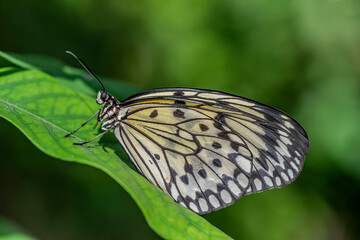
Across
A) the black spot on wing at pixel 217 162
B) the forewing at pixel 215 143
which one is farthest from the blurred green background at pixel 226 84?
the black spot on wing at pixel 217 162

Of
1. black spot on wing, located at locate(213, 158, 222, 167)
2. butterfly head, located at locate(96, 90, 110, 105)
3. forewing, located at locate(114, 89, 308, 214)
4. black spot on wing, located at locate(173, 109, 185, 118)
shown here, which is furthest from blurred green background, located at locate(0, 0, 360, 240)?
butterfly head, located at locate(96, 90, 110, 105)

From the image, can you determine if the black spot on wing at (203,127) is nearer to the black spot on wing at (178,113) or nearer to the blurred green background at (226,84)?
the black spot on wing at (178,113)

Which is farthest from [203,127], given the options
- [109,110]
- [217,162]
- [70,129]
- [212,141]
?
[70,129]

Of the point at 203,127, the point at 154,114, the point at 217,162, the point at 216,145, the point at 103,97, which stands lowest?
the point at 217,162

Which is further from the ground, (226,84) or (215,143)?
(226,84)

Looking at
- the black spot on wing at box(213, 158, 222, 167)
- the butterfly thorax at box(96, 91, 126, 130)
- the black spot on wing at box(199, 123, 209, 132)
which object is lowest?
the black spot on wing at box(213, 158, 222, 167)

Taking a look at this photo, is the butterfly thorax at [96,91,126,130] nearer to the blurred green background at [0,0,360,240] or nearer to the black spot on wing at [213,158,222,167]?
the black spot on wing at [213,158,222,167]

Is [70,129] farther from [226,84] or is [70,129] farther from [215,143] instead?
[226,84]
